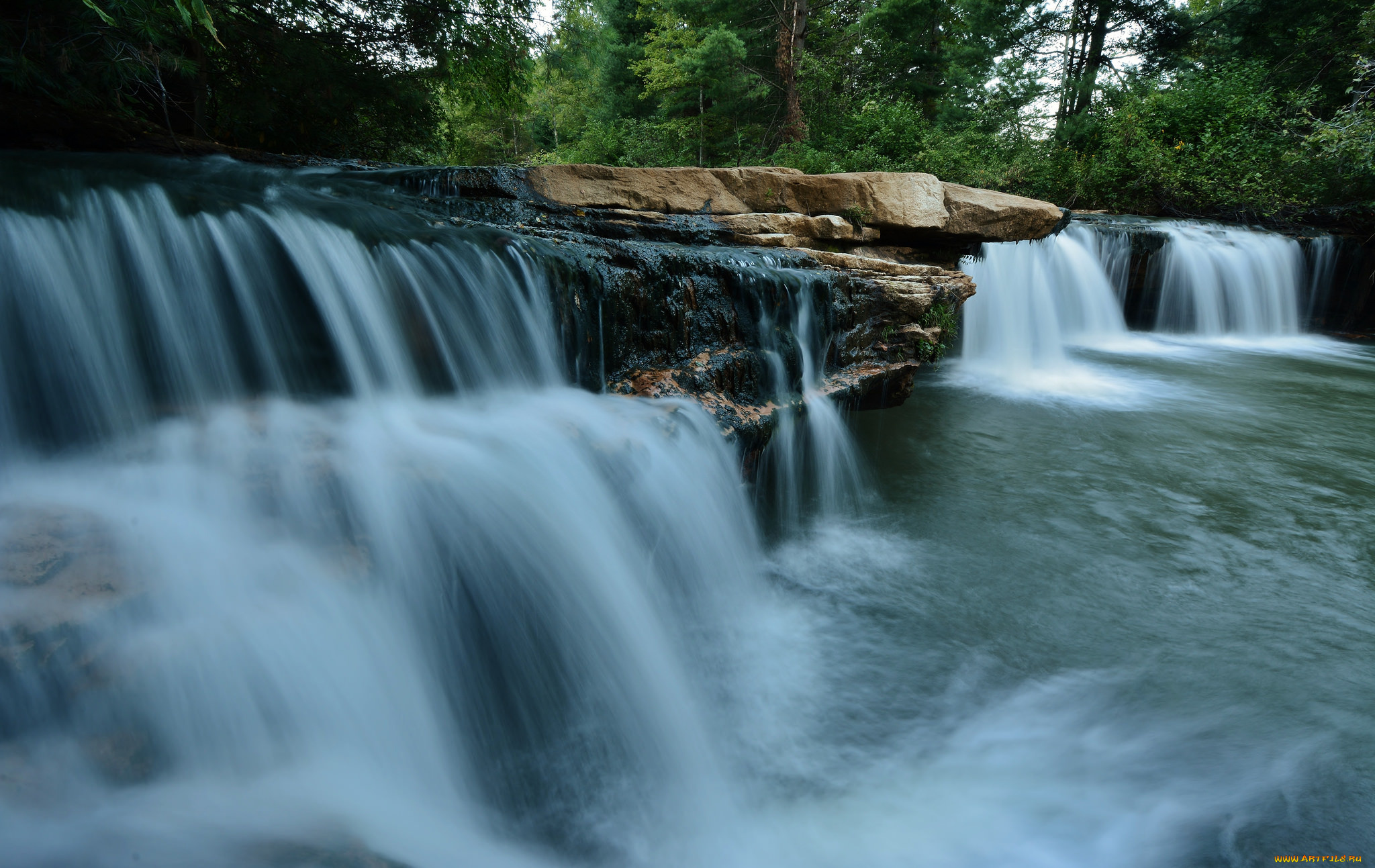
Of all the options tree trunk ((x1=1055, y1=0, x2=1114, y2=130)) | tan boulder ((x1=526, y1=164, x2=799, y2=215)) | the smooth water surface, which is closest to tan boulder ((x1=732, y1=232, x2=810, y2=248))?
tan boulder ((x1=526, y1=164, x2=799, y2=215))

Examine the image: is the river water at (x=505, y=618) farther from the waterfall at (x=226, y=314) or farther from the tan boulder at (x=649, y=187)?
the tan boulder at (x=649, y=187)

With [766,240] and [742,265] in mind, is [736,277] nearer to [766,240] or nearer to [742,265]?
[742,265]

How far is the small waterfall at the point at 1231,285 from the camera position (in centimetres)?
1123

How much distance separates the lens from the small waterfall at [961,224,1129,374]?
9.23 metres

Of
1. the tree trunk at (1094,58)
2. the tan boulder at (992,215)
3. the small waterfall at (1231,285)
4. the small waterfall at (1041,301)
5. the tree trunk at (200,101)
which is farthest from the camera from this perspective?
the tree trunk at (1094,58)

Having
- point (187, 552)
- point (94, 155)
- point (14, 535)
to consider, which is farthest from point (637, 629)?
point (94, 155)

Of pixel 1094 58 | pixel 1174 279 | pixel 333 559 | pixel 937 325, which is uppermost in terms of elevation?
pixel 1094 58

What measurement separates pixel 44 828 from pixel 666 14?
27.2 m

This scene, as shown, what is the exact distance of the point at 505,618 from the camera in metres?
2.48

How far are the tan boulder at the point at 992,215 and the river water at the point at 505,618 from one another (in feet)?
14.2

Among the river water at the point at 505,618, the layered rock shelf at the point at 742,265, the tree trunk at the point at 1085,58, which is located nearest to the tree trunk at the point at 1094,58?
the tree trunk at the point at 1085,58

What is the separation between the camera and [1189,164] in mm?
13000

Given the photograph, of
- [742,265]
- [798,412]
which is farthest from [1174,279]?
[742,265]

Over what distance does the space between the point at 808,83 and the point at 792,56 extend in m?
1.57
